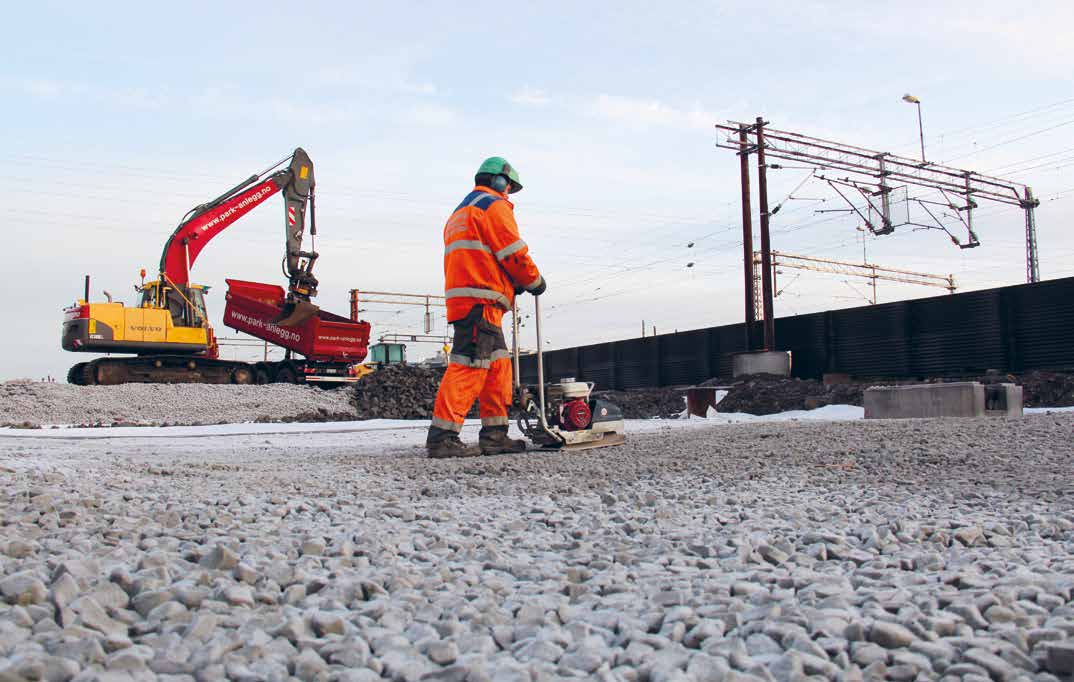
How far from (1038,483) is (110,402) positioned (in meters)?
15.3

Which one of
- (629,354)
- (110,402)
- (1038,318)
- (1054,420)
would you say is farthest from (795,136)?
(110,402)

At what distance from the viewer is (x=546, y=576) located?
7.58 ft

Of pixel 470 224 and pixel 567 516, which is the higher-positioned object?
pixel 470 224

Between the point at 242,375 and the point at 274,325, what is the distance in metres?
1.35

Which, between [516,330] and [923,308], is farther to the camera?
[923,308]

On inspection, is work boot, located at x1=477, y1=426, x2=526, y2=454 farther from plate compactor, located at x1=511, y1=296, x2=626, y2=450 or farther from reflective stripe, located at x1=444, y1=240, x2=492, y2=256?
reflective stripe, located at x1=444, y1=240, x2=492, y2=256

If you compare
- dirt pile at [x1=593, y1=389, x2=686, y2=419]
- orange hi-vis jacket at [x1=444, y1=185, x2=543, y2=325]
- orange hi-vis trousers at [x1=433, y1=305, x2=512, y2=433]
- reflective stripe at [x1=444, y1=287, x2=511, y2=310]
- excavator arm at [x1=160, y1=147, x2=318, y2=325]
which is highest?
excavator arm at [x1=160, y1=147, x2=318, y2=325]

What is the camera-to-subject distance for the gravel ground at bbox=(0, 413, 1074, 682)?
162 centimetres

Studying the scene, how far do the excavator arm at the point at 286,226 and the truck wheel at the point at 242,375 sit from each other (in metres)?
1.41

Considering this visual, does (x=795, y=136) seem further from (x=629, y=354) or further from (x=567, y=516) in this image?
(x=567, y=516)

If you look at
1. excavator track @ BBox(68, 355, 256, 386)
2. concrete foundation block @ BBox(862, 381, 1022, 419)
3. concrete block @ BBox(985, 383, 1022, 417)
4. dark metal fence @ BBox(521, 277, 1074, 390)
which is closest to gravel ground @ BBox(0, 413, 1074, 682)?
concrete foundation block @ BBox(862, 381, 1022, 419)

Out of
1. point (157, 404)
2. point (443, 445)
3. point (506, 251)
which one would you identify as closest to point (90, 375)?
point (157, 404)

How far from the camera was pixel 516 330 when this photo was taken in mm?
6191

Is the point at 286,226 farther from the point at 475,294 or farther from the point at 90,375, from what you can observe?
the point at 475,294
